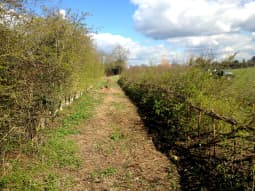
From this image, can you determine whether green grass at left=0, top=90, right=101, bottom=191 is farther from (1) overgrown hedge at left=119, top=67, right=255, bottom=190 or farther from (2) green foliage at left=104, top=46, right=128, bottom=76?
(2) green foliage at left=104, top=46, right=128, bottom=76

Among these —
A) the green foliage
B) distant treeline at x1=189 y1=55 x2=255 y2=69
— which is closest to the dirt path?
distant treeline at x1=189 y1=55 x2=255 y2=69

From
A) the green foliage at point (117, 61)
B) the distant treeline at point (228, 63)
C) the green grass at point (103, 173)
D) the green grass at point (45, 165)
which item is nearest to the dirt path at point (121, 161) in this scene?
the green grass at point (103, 173)

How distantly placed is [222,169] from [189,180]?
0.68m

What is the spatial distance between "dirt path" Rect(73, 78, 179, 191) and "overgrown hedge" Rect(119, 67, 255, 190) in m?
0.39

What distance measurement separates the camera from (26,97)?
5.83 m

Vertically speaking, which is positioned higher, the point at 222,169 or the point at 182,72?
the point at 182,72

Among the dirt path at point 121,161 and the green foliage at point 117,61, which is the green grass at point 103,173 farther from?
the green foliage at point 117,61

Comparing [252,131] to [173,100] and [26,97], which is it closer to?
[173,100]

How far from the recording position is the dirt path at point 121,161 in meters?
5.19

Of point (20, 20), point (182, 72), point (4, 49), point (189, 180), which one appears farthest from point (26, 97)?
point (182, 72)

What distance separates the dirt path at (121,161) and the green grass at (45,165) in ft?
0.97

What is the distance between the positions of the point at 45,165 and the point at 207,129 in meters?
3.88

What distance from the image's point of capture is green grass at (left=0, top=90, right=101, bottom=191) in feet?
16.5

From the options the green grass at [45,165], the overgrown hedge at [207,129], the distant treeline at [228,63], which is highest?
the distant treeline at [228,63]
